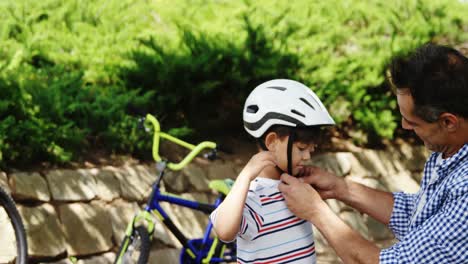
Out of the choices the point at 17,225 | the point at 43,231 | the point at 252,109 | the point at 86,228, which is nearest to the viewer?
the point at 252,109

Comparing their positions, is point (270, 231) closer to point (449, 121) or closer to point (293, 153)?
point (293, 153)

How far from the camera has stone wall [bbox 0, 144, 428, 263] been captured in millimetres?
5562

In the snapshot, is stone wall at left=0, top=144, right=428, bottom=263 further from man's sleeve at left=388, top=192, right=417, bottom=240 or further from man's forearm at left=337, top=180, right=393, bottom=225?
man's sleeve at left=388, top=192, right=417, bottom=240

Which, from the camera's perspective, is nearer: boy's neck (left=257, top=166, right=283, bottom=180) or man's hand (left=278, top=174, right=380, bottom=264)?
man's hand (left=278, top=174, right=380, bottom=264)

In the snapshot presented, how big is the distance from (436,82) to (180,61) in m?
3.96

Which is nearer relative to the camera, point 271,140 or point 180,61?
point 271,140

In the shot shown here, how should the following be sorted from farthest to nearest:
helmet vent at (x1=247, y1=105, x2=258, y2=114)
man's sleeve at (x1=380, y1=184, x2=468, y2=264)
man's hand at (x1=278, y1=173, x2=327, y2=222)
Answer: helmet vent at (x1=247, y1=105, x2=258, y2=114)
man's hand at (x1=278, y1=173, x2=327, y2=222)
man's sleeve at (x1=380, y1=184, x2=468, y2=264)

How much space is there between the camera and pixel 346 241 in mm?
3057

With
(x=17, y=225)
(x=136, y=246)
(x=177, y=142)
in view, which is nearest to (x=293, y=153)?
→ (x=177, y=142)

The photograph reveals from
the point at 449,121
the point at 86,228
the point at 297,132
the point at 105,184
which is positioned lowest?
the point at 86,228

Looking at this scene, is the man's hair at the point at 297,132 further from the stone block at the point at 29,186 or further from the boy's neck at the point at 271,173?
the stone block at the point at 29,186

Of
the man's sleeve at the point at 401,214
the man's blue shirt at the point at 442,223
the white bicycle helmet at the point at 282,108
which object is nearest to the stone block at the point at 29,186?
the white bicycle helmet at the point at 282,108

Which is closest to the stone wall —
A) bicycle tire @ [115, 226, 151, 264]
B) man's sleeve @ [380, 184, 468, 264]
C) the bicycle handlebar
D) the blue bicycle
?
the blue bicycle

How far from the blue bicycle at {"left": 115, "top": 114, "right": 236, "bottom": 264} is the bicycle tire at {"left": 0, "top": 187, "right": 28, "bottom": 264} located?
0.59 metres
